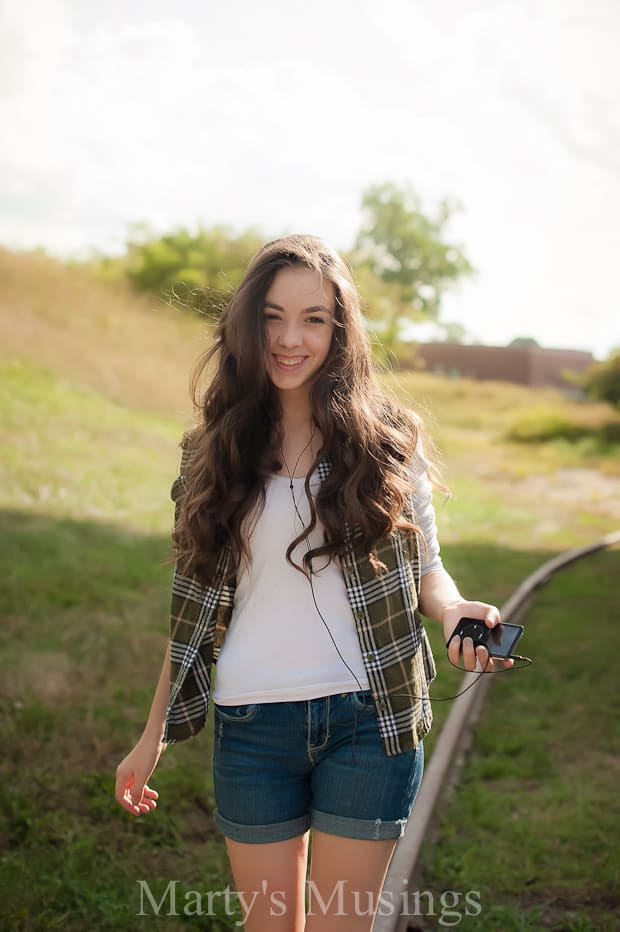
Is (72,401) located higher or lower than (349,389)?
lower

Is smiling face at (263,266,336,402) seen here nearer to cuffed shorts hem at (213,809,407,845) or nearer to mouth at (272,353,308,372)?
mouth at (272,353,308,372)

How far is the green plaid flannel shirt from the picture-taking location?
7.16 feet

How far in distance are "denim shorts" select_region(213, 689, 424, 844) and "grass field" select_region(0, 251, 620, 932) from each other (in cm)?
89

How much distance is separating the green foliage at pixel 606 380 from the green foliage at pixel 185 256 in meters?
11.2

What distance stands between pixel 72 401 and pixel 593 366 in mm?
17932

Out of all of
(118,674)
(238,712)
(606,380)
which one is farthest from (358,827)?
(606,380)

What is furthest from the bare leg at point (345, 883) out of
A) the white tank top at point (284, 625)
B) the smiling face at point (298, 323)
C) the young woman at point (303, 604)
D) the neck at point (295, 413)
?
the smiling face at point (298, 323)

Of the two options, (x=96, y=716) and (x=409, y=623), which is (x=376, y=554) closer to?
(x=409, y=623)

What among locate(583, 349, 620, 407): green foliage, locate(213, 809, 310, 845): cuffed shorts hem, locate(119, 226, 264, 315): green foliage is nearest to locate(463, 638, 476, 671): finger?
locate(213, 809, 310, 845): cuffed shorts hem

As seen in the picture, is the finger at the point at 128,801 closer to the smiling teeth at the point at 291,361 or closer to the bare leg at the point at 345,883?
the bare leg at the point at 345,883

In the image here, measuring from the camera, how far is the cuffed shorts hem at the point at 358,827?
2.12 m

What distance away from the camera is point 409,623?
2.26 metres

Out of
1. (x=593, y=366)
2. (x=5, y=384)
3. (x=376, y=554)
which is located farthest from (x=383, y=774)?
(x=593, y=366)

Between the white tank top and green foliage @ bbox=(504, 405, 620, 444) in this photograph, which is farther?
green foliage @ bbox=(504, 405, 620, 444)
